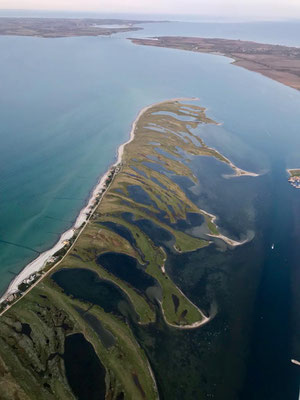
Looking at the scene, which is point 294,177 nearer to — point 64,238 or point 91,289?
point 64,238

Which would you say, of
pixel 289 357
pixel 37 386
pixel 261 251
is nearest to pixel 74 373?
pixel 37 386

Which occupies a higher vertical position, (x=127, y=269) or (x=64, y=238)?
(x=64, y=238)

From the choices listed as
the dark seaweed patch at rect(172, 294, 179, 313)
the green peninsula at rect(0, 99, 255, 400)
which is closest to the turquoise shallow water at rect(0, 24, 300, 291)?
the green peninsula at rect(0, 99, 255, 400)

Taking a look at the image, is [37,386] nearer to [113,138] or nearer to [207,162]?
[207,162]

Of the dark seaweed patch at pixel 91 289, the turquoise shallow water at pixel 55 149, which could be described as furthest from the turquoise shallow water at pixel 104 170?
the dark seaweed patch at pixel 91 289

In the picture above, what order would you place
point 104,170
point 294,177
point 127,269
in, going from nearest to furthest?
point 127,269, point 104,170, point 294,177

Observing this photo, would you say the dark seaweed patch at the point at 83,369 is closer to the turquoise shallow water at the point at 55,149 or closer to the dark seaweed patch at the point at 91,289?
the dark seaweed patch at the point at 91,289

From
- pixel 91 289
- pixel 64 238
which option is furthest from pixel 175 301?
pixel 64 238

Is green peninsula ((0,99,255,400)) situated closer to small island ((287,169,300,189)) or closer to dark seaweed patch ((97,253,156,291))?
dark seaweed patch ((97,253,156,291))
